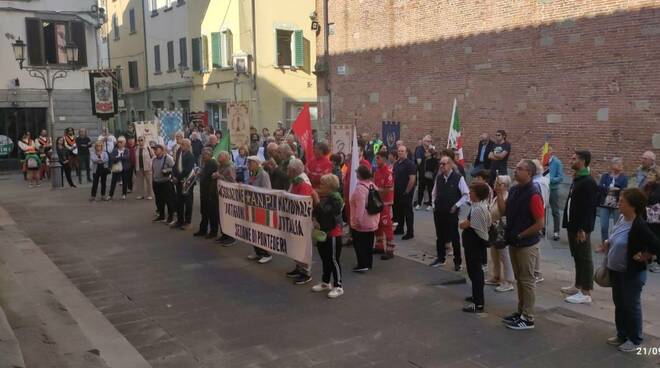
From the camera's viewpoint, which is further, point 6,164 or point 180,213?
point 6,164

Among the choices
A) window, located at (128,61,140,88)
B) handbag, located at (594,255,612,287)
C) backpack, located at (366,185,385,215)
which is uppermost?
window, located at (128,61,140,88)

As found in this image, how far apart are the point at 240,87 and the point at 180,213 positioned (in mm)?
16886

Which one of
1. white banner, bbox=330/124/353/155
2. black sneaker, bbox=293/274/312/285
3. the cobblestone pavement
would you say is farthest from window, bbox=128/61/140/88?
black sneaker, bbox=293/274/312/285

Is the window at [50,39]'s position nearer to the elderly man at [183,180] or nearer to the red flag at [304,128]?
the elderly man at [183,180]

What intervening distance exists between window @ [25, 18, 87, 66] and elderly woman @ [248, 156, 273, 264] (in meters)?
18.5

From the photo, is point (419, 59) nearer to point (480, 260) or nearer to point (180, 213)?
point (180, 213)

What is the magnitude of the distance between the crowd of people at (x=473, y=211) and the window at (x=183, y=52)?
1944cm

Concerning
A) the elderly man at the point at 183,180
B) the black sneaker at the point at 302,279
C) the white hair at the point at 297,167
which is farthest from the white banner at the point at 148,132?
the black sneaker at the point at 302,279

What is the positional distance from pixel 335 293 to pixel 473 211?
1940mm

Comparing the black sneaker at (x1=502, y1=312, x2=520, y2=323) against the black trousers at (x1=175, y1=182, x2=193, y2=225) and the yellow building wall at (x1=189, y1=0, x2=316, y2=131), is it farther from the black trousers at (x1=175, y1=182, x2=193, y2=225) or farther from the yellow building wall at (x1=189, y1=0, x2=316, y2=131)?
the yellow building wall at (x1=189, y1=0, x2=316, y2=131)

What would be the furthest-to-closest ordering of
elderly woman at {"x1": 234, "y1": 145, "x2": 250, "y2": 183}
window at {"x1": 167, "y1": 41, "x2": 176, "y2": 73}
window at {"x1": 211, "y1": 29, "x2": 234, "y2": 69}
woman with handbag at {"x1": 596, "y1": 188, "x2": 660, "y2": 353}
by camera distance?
window at {"x1": 167, "y1": 41, "x2": 176, "y2": 73} < window at {"x1": 211, "y1": 29, "x2": 234, "y2": 69} < elderly woman at {"x1": 234, "y1": 145, "x2": 250, "y2": 183} < woman with handbag at {"x1": 596, "y1": 188, "x2": 660, "y2": 353}

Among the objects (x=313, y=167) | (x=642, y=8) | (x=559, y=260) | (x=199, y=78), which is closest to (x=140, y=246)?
(x=313, y=167)

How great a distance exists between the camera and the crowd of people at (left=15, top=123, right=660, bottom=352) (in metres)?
5.36

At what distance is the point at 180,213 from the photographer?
11.4m
